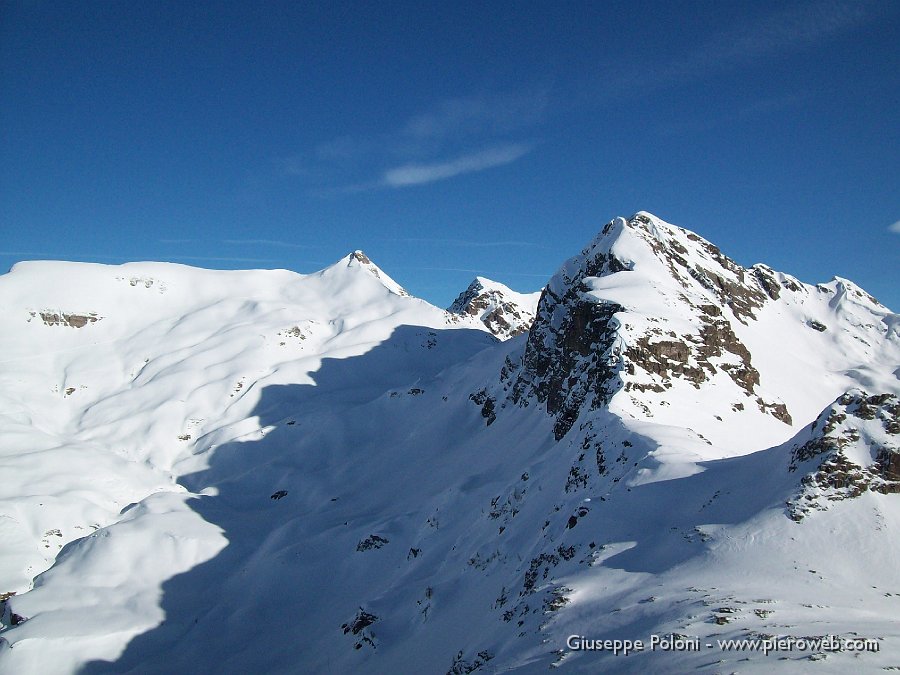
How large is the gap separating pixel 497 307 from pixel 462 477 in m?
87.4

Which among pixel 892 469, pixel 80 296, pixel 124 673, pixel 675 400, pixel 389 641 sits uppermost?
pixel 80 296

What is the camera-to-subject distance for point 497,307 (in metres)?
131

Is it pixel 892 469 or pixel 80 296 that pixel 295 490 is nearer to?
pixel 892 469

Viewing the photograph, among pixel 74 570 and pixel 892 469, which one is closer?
pixel 892 469

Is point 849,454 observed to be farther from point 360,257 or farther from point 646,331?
point 360,257

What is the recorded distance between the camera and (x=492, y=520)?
106ft

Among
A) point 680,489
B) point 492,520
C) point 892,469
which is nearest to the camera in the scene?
point 892,469

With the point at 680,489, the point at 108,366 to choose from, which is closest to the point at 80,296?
the point at 108,366

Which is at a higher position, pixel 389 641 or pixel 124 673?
pixel 389 641

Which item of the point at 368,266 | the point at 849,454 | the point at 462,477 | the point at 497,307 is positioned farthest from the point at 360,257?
the point at 849,454

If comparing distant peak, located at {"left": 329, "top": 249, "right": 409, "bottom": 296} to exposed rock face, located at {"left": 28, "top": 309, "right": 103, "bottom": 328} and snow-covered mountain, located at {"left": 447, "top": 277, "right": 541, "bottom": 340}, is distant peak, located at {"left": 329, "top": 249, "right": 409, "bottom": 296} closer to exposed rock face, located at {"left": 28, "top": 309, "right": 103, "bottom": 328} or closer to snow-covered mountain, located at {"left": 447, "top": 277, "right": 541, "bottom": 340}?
snow-covered mountain, located at {"left": 447, "top": 277, "right": 541, "bottom": 340}

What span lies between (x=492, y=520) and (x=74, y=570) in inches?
1310

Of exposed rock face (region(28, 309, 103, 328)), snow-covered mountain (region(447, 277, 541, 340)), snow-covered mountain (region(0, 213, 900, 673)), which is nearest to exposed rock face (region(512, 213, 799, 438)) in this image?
snow-covered mountain (region(0, 213, 900, 673))

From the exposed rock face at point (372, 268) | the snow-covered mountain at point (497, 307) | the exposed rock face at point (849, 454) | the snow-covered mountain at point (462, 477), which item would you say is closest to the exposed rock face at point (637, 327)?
the snow-covered mountain at point (462, 477)
